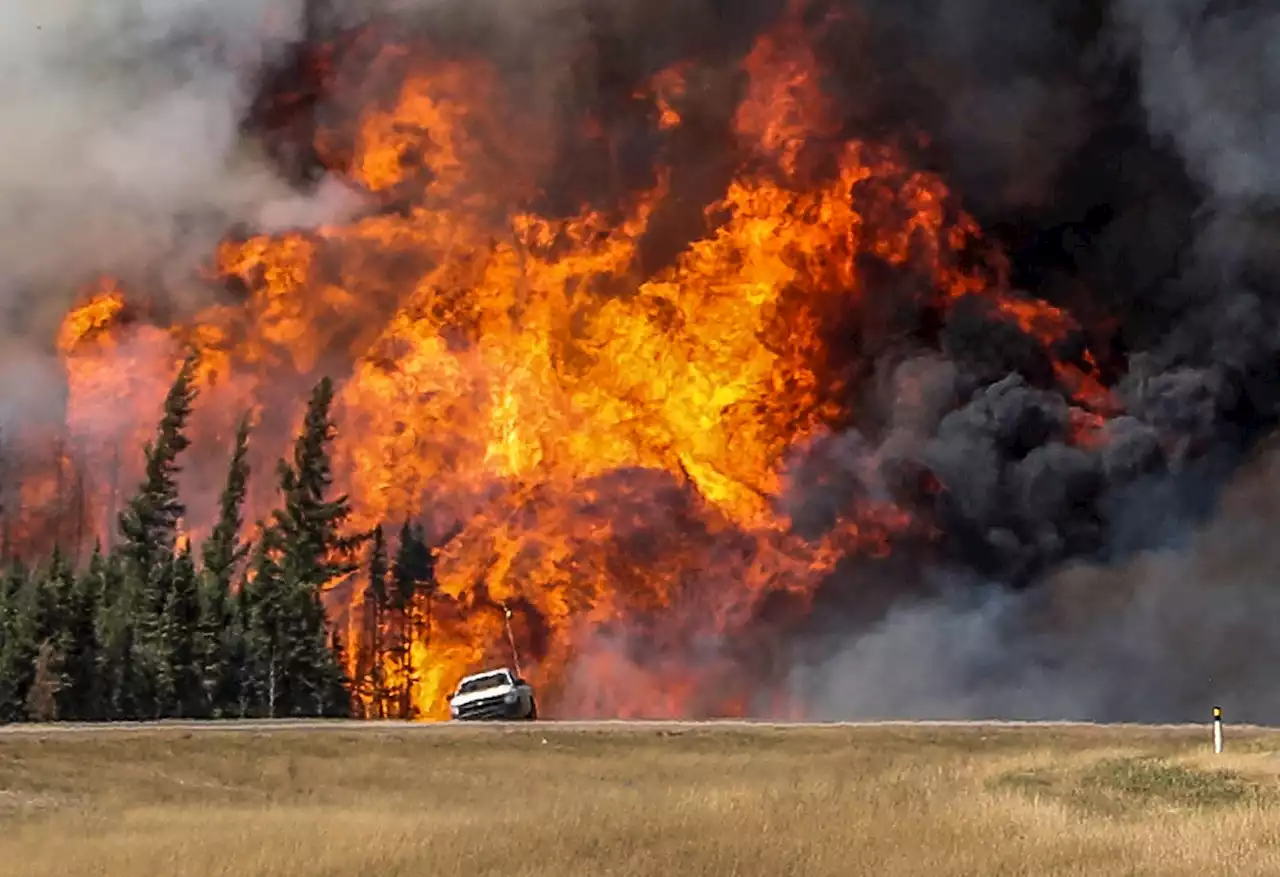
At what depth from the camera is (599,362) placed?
211ft

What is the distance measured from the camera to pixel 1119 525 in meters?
60.9

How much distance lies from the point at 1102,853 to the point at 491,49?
5987 centimetres

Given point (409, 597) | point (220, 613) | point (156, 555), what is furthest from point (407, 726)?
point (156, 555)

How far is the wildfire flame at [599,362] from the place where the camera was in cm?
6047

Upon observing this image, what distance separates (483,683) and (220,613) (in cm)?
1963

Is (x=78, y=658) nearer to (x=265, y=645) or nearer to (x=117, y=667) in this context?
(x=117, y=667)

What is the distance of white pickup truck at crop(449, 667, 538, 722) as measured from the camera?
1657 inches

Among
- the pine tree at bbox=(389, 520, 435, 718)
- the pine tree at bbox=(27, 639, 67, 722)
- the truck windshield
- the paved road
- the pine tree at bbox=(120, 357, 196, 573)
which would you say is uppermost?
the pine tree at bbox=(120, 357, 196, 573)

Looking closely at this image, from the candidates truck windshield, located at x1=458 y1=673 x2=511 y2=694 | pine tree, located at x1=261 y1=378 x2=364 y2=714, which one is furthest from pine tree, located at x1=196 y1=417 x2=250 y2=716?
truck windshield, located at x1=458 y1=673 x2=511 y2=694

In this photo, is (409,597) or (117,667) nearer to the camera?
(117,667)

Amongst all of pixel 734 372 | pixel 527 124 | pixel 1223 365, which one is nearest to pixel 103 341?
pixel 527 124

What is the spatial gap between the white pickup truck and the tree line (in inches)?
660

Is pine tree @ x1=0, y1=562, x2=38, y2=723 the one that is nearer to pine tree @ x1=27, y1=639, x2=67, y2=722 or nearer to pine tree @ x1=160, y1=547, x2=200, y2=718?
pine tree @ x1=27, y1=639, x2=67, y2=722

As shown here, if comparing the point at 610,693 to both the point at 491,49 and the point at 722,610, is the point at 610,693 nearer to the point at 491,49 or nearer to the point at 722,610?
the point at 722,610
